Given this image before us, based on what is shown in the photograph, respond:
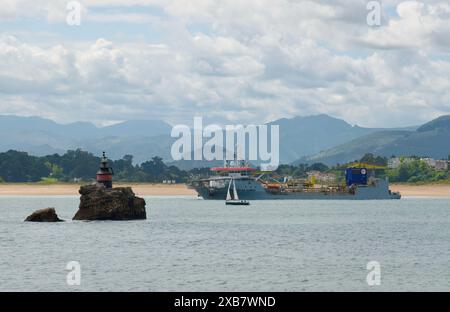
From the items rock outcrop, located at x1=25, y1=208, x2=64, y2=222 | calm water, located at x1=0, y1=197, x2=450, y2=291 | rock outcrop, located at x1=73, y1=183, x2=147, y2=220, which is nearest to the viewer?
calm water, located at x1=0, y1=197, x2=450, y2=291

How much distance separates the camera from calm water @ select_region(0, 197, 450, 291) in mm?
57000

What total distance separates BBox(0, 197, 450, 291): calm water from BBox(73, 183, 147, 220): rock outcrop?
165 centimetres

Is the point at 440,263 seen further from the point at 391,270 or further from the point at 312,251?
the point at 312,251

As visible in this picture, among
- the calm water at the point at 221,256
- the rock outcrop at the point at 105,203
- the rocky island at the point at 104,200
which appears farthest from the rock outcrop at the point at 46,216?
the rocky island at the point at 104,200

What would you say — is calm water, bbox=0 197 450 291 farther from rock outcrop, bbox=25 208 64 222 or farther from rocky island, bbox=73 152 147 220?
rocky island, bbox=73 152 147 220

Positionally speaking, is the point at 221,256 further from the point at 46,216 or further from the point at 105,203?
the point at 46,216

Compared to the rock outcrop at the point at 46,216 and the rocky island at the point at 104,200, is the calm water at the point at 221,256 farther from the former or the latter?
the rocky island at the point at 104,200

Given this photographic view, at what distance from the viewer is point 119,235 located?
92312 mm

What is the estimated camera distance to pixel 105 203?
4173 inches

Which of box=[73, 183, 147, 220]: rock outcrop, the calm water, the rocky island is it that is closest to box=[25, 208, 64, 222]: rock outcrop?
the calm water

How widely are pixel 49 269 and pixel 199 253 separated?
52.5 feet

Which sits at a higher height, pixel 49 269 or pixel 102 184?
pixel 102 184

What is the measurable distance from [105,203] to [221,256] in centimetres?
3601
